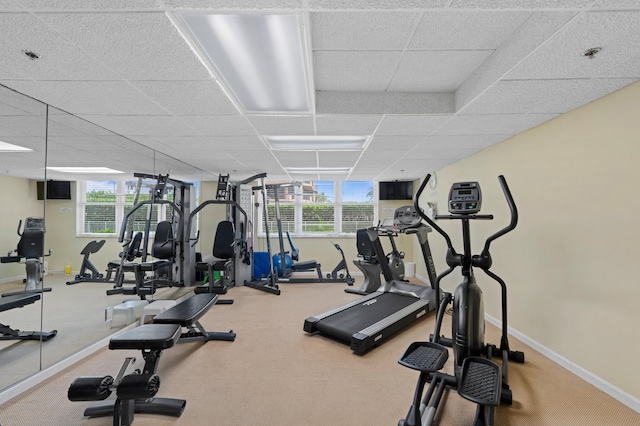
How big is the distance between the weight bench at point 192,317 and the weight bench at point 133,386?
242mm

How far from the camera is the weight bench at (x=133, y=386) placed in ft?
5.40

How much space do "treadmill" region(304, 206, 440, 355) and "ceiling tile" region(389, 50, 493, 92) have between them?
1.78 m

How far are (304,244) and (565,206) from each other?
530 centimetres

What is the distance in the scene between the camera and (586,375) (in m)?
2.34

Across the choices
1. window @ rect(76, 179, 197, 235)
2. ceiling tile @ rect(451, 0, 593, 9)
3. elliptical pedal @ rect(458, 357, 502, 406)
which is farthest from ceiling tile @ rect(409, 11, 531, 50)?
window @ rect(76, 179, 197, 235)

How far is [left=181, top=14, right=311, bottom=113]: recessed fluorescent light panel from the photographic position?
5.09 feet

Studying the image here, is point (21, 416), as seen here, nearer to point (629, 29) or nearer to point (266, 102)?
point (266, 102)

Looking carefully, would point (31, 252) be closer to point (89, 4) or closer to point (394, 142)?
point (89, 4)

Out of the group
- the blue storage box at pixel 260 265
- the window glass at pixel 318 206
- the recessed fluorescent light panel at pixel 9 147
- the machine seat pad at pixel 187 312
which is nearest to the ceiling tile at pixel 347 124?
the machine seat pad at pixel 187 312

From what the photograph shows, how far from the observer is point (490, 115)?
2.64 metres

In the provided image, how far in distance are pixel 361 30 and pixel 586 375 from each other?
10.3ft

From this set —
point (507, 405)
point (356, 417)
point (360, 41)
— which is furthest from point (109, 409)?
point (360, 41)

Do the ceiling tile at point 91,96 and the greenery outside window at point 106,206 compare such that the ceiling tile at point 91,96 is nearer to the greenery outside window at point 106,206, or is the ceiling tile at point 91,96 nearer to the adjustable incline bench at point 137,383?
the greenery outside window at point 106,206

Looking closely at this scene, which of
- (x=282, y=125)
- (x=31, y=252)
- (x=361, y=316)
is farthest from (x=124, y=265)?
(x=361, y=316)
